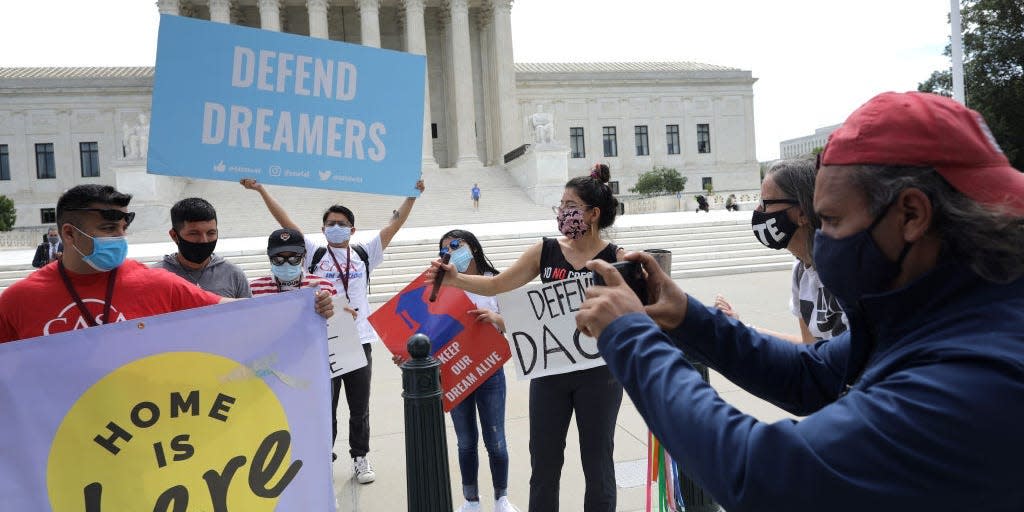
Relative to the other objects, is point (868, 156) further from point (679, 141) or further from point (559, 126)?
point (679, 141)

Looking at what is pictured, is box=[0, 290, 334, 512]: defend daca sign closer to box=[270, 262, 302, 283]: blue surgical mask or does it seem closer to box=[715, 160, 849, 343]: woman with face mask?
box=[270, 262, 302, 283]: blue surgical mask

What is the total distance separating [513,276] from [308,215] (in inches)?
1161

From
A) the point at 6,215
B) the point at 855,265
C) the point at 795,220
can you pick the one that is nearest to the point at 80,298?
the point at 855,265

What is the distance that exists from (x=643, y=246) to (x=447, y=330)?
591 inches

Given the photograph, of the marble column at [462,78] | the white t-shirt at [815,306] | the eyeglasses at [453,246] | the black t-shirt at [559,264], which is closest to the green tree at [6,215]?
the marble column at [462,78]

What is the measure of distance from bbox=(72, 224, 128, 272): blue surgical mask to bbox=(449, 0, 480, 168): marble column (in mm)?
40007

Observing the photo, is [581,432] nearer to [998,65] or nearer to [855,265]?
[855,265]

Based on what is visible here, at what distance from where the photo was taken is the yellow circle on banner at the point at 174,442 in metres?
2.13

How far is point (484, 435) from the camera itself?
4.00 meters

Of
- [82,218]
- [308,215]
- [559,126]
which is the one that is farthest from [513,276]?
[559,126]

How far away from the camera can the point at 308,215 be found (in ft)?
104

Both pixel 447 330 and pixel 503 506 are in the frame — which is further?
pixel 447 330

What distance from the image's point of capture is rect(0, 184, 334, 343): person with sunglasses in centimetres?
262

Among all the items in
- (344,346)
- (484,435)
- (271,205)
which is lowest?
(484,435)
